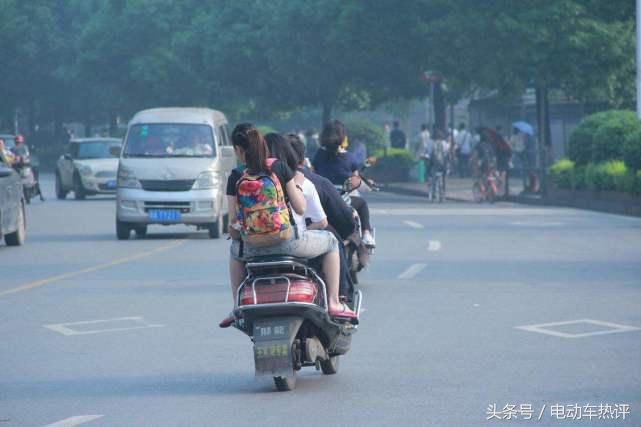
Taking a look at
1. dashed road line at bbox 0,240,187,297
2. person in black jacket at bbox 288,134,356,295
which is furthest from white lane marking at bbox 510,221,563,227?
person in black jacket at bbox 288,134,356,295

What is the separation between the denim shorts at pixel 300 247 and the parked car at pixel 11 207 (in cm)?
1264

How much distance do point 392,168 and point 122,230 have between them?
2729 centimetres

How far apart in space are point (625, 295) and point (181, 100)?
58.3m

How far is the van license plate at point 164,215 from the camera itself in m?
23.7

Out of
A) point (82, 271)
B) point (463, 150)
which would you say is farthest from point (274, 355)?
point (463, 150)

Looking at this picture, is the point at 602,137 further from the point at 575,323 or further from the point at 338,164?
the point at 575,323

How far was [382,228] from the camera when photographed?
26359 mm

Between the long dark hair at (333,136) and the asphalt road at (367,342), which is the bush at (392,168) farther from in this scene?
the long dark hair at (333,136)

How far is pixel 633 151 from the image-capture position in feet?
99.8

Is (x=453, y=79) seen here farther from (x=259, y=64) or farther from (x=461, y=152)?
(x=259, y=64)

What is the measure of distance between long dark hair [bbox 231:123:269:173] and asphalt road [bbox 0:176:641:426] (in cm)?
136

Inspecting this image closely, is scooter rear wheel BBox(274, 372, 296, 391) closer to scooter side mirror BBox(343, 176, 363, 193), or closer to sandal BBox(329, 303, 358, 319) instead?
sandal BBox(329, 303, 358, 319)

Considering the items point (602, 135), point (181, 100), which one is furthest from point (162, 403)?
point (181, 100)

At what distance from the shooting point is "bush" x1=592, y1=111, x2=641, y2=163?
33.6 m
